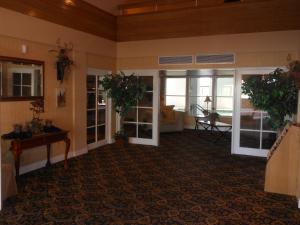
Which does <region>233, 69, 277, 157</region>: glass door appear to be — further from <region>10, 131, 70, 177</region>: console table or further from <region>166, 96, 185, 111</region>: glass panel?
<region>166, 96, 185, 111</region>: glass panel

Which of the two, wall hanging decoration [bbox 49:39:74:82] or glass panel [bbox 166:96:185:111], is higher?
wall hanging decoration [bbox 49:39:74:82]

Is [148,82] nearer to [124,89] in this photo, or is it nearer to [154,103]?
[154,103]

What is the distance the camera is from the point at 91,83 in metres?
7.23

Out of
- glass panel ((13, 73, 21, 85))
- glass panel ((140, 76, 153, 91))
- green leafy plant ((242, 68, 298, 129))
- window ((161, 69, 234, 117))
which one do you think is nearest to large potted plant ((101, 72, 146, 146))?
glass panel ((140, 76, 153, 91))

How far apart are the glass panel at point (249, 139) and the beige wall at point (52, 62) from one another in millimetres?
3907

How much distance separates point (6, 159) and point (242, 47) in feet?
18.5

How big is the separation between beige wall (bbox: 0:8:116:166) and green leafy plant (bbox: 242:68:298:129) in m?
3.78

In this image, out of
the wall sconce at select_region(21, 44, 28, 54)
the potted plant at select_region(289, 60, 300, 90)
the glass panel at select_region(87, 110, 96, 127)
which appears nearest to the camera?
the potted plant at select_region(289, 60, 300, 90)

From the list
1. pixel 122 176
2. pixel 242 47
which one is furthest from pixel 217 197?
pixel 242 47

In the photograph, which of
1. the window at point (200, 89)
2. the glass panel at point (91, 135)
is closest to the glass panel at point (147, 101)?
the glass panel at point (91, 135)

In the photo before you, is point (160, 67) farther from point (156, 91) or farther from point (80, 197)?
point (80, 197)

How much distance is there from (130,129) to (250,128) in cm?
332

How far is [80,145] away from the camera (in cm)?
675

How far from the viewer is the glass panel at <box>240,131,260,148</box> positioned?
22.3ft
